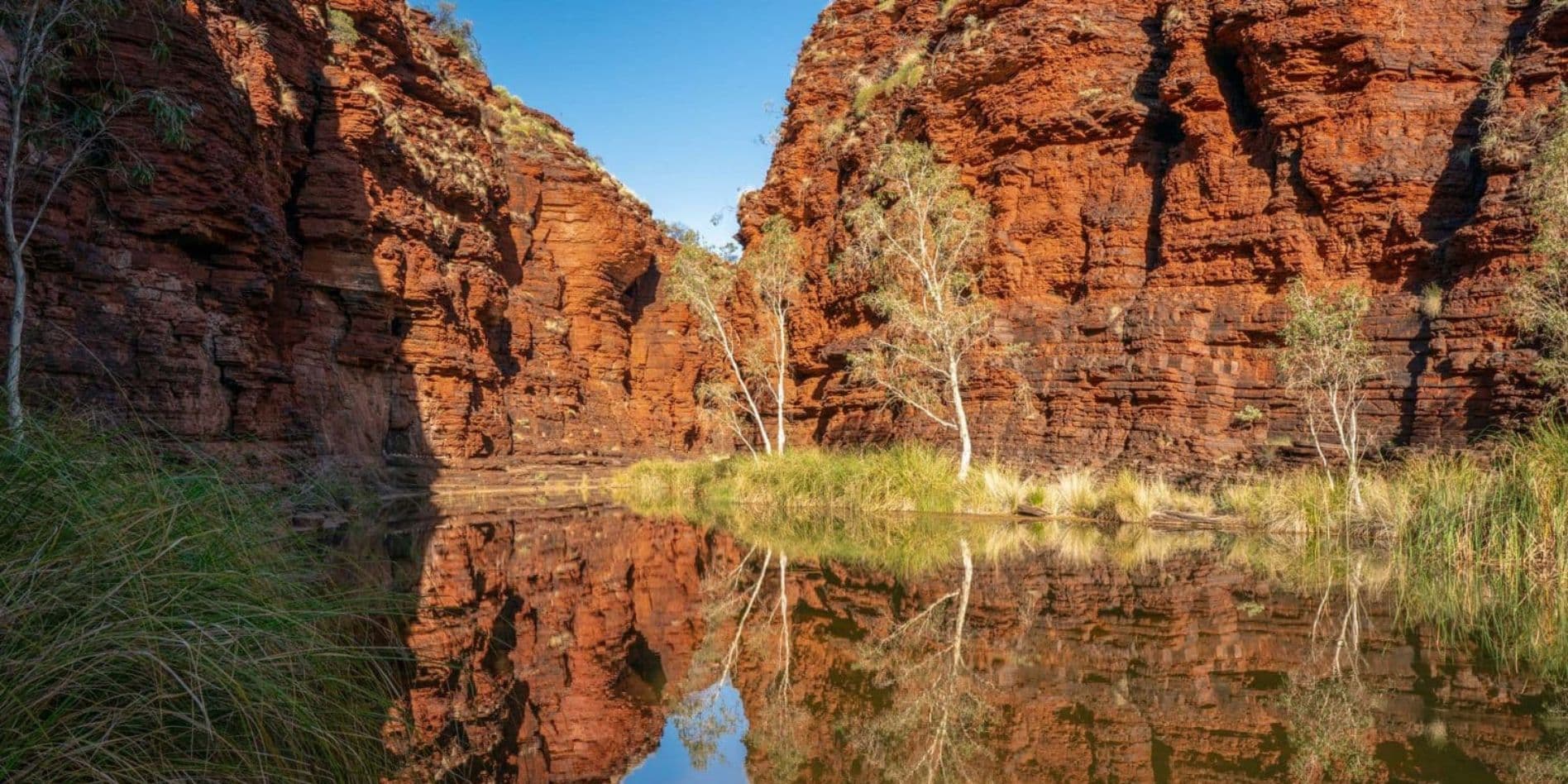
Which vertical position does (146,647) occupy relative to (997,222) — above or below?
below

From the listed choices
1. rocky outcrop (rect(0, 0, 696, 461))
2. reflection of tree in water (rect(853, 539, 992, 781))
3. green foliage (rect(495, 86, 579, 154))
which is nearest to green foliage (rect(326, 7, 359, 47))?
rocky outcrop (rect(0, 0, 696, 461))

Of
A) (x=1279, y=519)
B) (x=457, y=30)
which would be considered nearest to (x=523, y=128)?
(x=457, y=30)

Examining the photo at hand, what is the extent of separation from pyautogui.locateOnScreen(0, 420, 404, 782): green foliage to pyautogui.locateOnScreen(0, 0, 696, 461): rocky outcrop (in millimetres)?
3437

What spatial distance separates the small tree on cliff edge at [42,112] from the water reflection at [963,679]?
7191mm

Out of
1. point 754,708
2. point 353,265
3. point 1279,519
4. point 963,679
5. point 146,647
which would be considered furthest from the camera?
point 353,265

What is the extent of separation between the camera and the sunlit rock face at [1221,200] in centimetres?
1878

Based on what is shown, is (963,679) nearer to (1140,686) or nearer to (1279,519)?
(1140,686)

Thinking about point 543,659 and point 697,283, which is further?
point 697,283

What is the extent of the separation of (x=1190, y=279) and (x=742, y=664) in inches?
811

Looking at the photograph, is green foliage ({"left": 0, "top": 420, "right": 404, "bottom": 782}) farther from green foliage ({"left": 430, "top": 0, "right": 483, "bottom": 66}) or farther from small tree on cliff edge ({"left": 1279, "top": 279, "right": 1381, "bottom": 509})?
green foliage ({"left": 430, "top": 0, "right": 483, "bottom": 66})

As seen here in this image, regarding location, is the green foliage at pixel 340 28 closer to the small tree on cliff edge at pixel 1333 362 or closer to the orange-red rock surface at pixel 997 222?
the orange-red rock surface at pixel 997 222

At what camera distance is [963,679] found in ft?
17.9

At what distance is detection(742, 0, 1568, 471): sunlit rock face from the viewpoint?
61.6 ft

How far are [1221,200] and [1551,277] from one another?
952cm
